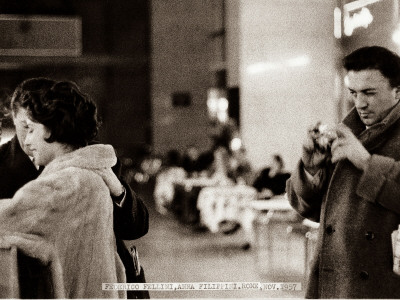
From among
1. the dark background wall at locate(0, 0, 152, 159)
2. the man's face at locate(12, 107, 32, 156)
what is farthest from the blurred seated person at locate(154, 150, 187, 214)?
the man's face at locate(12, 107, 32, 156)

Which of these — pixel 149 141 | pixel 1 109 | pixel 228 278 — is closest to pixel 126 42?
pixel 149 141

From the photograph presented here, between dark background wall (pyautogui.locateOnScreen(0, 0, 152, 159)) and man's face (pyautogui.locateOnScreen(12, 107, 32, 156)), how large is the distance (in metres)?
12.6

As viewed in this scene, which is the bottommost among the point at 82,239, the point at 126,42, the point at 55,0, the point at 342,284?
the point at 342,284

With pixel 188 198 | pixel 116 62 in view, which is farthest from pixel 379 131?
pixel 116 62

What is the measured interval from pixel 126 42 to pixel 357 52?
45.2ft

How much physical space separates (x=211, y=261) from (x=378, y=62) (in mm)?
4962

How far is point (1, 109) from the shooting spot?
2.52m

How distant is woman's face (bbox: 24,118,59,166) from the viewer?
81.9 inches

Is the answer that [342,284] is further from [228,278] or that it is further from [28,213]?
[228,278]

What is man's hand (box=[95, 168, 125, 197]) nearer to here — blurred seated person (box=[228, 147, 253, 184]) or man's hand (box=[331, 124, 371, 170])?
man's hand (box=[331, 124, 371, 170])

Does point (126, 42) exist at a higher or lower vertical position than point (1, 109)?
higher

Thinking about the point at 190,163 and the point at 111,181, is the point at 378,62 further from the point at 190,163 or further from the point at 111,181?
the point at 190,163

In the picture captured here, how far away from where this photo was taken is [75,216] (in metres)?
2.04

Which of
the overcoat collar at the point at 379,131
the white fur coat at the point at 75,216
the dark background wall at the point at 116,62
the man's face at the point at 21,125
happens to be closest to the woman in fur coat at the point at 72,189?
the white fur coat at the point at 75,216
